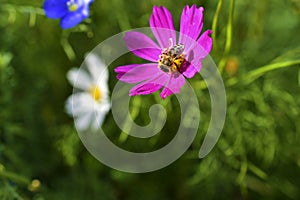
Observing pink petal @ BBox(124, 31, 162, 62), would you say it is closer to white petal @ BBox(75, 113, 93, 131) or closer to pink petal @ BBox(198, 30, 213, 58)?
pink petal @ BBox(198, 30, 213, 58)

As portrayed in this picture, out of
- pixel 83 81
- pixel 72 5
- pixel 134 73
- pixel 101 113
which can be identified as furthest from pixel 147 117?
pixel 134 73

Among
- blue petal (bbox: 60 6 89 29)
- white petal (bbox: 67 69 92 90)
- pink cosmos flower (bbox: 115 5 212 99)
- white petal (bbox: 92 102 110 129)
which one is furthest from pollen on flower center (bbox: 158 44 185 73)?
white petal (bbox: 67 69 92 90)

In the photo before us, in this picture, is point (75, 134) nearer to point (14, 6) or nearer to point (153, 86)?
point (14, 6)

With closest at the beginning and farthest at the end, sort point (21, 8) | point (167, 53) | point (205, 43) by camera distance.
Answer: point (205, 43), point (167, 53), point (21, 8)

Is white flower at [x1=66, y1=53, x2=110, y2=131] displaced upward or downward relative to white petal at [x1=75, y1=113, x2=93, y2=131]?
upward

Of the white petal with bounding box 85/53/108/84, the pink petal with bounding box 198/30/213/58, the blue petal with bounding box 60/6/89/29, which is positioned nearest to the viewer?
the pink petal with bounding box 198/30/213/58

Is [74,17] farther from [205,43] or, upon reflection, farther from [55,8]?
[205,43]

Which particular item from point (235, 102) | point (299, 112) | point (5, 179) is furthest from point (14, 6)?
point (299, 112)
